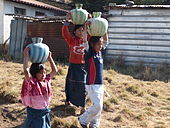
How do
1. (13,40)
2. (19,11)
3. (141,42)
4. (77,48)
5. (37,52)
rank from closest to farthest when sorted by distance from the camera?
(37,52) < (77,48) < (141,42) < (13,40) < (19,11)

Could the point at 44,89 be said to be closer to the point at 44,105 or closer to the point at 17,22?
the point at 44,105

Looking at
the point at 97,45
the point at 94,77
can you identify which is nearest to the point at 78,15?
the point at 97,45

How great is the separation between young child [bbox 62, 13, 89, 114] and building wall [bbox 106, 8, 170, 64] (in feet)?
20.9

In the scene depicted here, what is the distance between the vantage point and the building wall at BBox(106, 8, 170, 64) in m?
11.1

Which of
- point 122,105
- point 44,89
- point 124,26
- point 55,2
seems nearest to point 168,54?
point 124,26

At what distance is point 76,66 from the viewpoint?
5227 mm

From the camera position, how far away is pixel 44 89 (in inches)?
141

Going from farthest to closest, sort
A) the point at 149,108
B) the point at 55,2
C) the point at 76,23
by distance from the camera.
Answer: the point at 55,2, the point at 149,108, the point at 76,23

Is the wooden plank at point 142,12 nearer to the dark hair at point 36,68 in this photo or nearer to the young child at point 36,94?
the young child at point 36,94

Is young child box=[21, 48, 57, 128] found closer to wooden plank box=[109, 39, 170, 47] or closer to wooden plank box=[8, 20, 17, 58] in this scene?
wooden plank box=[109, 39, 170, 47]

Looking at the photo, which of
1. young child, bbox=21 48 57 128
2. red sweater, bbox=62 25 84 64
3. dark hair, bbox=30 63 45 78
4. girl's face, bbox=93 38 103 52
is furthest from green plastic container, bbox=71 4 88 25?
dark hair, bbox=30 63 45 78

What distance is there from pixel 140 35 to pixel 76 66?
21.6 feet

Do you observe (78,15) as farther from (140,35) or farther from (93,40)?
(140,35)

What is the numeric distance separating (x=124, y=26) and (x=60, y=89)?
548cm
